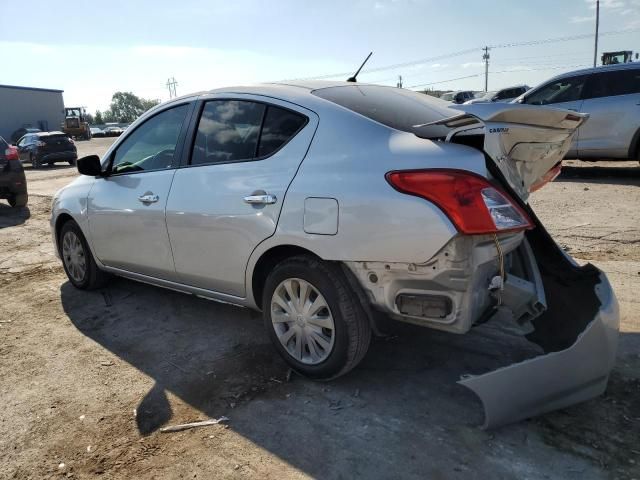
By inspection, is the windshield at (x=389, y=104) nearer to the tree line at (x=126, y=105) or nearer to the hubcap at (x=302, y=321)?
the hubcap at (x=302, y=321)

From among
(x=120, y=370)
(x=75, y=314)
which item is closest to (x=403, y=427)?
(x=120, y=370)

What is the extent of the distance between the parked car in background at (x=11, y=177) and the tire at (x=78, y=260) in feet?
19.8

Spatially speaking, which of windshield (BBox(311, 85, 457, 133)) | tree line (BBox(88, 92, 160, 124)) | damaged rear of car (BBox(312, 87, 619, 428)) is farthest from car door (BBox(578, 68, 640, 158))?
tree line (BBox(88, 92, 160, 124))

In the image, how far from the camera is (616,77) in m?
9.16

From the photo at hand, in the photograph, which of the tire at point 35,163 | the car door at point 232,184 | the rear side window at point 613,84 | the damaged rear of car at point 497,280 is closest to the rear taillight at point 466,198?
the damaged rear of car at point 497,280

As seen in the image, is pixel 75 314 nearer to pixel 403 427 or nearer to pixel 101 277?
pixel 101 277

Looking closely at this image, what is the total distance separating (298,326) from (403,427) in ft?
2.74

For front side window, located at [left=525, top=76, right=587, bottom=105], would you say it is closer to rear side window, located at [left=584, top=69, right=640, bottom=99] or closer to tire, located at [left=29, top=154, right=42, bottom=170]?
rear side window, located at [left=584, top=69, right=640, bottom=99]

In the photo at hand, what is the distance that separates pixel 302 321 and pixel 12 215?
29.0 ft

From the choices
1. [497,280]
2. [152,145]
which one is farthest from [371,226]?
[152,145]

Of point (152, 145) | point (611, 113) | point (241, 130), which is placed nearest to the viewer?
point (241, 130)

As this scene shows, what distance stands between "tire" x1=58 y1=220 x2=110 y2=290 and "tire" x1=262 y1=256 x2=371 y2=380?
2388 mm

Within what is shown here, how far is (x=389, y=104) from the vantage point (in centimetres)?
320

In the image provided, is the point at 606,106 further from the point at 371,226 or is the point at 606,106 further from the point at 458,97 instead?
the point at 371,226
